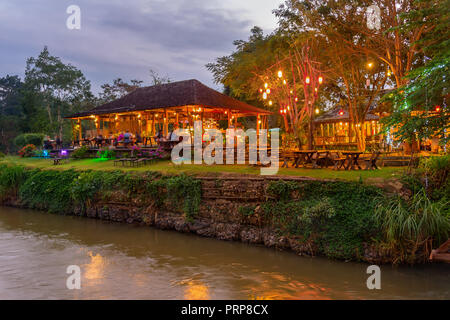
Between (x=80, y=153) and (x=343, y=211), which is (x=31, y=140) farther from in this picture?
(x=343, y=211)

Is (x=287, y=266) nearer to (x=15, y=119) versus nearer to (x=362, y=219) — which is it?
(x=362, y=219)

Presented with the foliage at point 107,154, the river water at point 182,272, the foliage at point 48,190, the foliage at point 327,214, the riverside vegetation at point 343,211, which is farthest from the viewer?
the foliage at point 107,154

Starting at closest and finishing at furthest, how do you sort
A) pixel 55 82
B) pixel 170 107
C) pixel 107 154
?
1. pixel 107 154
2. pixel 170 107
3. pixel 55 82

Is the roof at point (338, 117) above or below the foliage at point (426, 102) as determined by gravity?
above

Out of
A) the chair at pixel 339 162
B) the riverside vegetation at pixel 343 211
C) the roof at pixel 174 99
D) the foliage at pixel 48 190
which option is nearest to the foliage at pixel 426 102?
the riverside vegetation at pixel 343 211

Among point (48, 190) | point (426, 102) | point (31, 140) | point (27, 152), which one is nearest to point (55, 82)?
point (31, 140)

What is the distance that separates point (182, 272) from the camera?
785 cm

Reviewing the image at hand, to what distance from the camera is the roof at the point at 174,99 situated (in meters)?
19.3

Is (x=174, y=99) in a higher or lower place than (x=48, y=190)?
higher

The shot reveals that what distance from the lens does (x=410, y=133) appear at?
934 centimetres

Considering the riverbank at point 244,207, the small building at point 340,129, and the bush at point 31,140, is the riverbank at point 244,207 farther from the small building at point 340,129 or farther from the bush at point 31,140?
the bush at point 31,140

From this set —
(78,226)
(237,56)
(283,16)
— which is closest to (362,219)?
(78,226)

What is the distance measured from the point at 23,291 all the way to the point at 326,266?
646cm

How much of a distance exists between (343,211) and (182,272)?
163 inches
